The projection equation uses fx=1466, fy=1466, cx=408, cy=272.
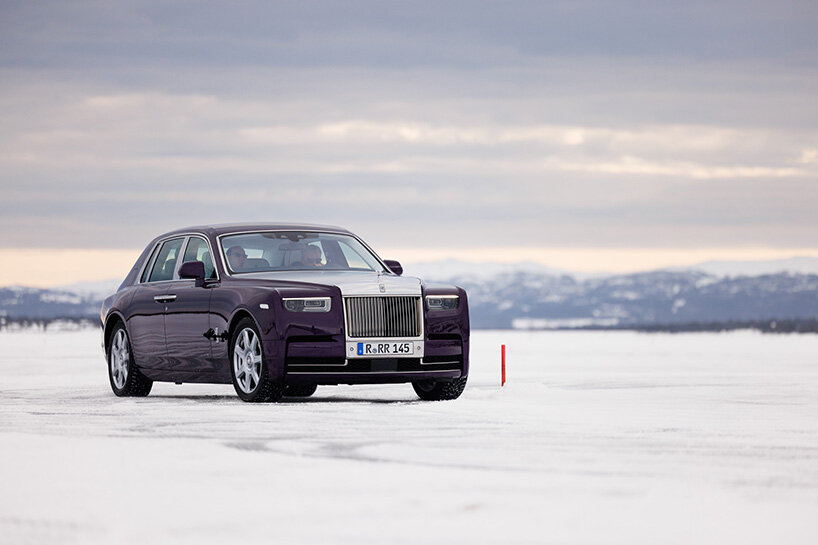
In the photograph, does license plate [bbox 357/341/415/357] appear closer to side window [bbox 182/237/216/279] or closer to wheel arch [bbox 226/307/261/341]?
wheel arch [bbox 226/307/261/341]

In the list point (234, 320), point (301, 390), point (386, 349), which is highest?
point (234, 320)

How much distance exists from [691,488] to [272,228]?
873 centimetres

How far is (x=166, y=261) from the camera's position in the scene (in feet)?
54.6

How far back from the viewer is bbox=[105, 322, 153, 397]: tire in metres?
16.5

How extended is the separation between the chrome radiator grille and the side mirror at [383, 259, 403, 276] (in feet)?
5.05

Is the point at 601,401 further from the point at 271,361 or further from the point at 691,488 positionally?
the point at 691,488

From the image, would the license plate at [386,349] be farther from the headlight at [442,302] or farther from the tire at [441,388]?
the tire at [441,388]

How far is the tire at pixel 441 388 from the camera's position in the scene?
15.4 metres

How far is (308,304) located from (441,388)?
1959 millimetres

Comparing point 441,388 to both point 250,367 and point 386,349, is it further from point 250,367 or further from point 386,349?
point 250,367

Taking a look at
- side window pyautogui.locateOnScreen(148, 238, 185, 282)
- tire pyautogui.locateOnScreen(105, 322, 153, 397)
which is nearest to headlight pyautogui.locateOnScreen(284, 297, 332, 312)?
side window pyautogui.locateOnScreen(148, 238, 185, 282)

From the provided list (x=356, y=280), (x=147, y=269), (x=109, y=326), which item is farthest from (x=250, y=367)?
(x=109, y=326)

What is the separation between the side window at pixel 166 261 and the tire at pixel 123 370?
74 cm

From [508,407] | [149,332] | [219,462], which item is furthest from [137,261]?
[219,462]
